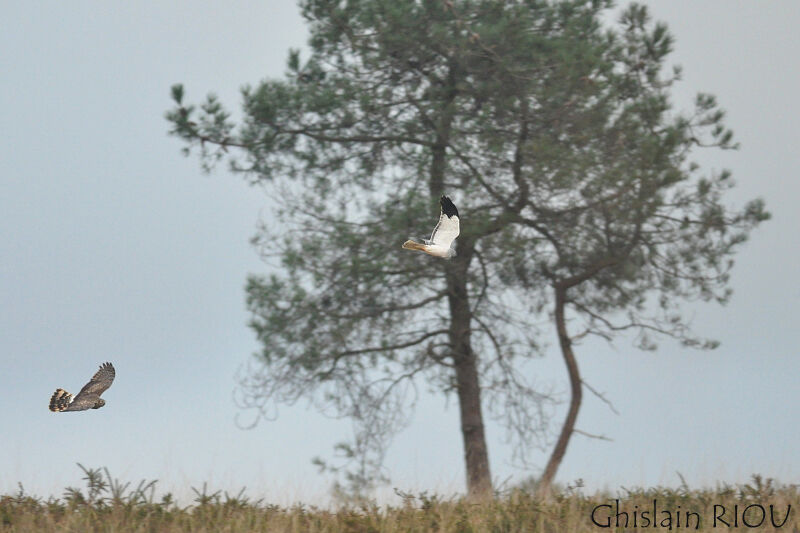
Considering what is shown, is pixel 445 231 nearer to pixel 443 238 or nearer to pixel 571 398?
pixel 443 238

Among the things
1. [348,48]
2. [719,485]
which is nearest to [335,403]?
[348,48]

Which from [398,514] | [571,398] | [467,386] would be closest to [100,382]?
[398,514]

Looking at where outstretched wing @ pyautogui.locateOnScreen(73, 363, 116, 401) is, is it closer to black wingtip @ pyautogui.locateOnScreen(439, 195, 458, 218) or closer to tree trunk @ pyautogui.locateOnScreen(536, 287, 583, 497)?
black wingtip @ pyautogui.locateOnScreen(439, 195, 458, 218)

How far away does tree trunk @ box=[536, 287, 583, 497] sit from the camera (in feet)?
39.7

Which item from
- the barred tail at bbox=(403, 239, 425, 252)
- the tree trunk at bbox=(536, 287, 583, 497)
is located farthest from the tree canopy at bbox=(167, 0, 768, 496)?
the barred tail at bbox=(403, 239, 425, 252)

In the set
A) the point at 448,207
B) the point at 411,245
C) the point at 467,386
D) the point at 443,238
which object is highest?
the point at 467,386

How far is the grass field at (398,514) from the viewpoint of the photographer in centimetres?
648

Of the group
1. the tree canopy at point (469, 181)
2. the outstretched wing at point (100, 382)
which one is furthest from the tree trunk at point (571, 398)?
the outstretched wing at point (100, 382)

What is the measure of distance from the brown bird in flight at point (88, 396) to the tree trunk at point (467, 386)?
664 centimetres

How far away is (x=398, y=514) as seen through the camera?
701 cm

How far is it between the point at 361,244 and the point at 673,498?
5.56 meters

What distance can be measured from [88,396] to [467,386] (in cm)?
713

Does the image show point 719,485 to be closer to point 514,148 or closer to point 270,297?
point 514,148

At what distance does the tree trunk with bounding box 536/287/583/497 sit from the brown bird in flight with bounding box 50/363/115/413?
712 centimetres
